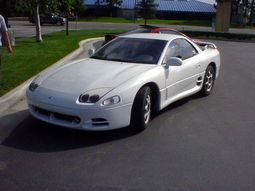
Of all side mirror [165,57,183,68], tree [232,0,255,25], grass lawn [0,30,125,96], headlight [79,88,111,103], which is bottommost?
tree [232,0,255,25]

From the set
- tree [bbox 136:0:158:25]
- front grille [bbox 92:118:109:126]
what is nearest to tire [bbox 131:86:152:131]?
front grille [bbox 92:118:109:126]

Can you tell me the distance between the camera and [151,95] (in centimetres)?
623

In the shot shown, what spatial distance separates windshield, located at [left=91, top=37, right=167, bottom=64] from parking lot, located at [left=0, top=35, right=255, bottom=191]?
95 cm

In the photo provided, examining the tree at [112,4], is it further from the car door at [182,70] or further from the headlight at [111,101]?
the headlight at [111,101]

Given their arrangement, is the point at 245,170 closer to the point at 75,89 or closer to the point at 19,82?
the point at 75,89

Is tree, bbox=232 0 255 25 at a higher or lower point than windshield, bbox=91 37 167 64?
lower

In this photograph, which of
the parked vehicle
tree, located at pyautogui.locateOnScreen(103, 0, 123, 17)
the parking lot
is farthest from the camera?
tree, located at pyautogui.locateOnScreen(103, 0, 123, 17)

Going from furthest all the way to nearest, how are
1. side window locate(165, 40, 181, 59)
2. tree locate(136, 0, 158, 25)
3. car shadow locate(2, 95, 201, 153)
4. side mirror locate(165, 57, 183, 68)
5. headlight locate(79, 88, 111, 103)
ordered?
tree locate(136, 0, 158, 25) → side window locate(165, 40, 181, 59) → side mirror locate(165, 57, 183, 68) → headlight locate(79, 88, 111, 103) → car shadow locate(2, 95, 201, 153)

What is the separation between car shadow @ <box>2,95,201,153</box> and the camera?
17.0 feet

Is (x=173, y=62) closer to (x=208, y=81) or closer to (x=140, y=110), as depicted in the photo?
(x=140, y=110)

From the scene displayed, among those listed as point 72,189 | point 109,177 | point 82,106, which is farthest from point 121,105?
point 72,189

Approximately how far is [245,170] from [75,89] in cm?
233

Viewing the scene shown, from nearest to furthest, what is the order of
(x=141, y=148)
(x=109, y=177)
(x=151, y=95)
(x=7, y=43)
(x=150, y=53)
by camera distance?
(x=109, y=177) < (x=141, y=148) < (x=151, y=95) < (x=150, y=53) < (x=7, y=43)

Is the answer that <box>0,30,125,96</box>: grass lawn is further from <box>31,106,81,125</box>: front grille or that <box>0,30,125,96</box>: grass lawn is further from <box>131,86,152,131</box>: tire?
<box>131,86,152,131</box>: tire
